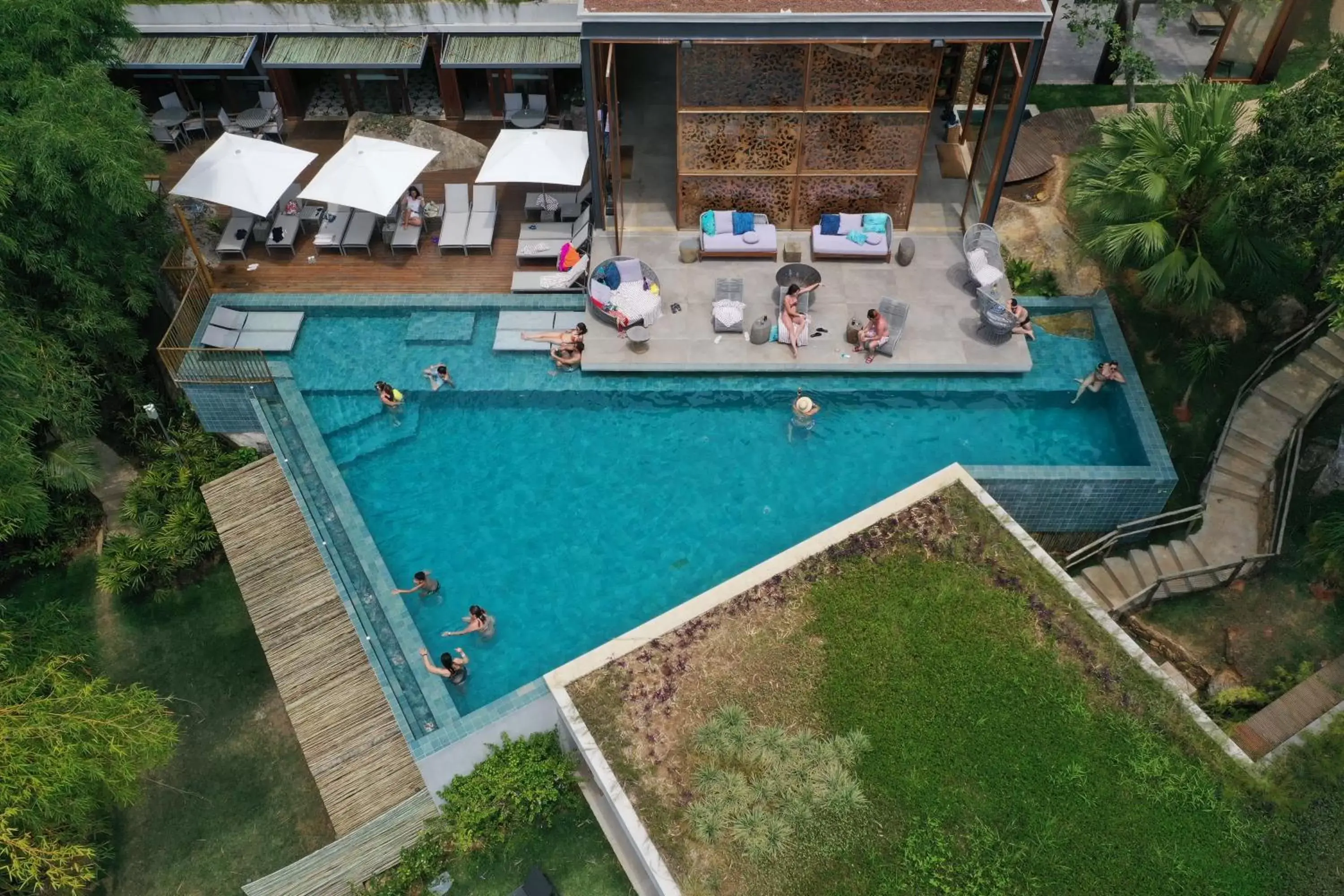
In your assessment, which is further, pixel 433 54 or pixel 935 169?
pixel 433 54

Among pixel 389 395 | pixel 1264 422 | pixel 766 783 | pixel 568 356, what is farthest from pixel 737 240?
pixel 766 783

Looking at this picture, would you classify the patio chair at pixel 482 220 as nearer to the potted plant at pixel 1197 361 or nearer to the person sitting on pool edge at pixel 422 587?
the person sitting on pool edge at pixel 422 587

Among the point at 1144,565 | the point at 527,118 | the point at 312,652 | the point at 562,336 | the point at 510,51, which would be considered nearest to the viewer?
the point at 312,652

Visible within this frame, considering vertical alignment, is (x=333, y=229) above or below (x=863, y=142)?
above

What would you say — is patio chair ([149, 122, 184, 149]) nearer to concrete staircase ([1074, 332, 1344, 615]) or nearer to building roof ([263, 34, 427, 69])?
building roof ([263, 34, 427, 69])

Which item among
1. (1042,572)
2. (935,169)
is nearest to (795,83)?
(935,169)

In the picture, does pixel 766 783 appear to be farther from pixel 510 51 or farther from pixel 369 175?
pixel 510 51

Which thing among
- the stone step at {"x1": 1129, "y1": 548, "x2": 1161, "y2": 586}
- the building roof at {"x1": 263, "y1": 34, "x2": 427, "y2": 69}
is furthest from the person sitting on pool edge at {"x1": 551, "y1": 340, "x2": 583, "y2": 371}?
the stone step at {"x1": 1129, "y1": 548, "x2": 1161, "y2": 586}

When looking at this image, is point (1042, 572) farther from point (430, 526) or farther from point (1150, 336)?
point (430, 526)
